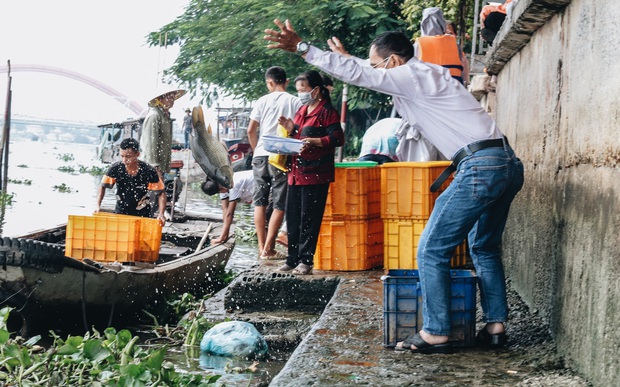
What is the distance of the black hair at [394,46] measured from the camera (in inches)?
189

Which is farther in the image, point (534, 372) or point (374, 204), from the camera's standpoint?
point (374, 204)

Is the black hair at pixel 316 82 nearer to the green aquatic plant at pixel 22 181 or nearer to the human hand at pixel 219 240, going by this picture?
the human hand at pixel 219 240

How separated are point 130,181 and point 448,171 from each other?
16.2 feet

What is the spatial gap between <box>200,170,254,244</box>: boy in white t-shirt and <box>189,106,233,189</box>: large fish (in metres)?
0.12

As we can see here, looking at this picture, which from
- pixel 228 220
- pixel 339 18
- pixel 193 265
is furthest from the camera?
pixel 339 18

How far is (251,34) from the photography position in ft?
70.9

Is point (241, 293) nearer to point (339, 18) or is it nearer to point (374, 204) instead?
point (374, 204)

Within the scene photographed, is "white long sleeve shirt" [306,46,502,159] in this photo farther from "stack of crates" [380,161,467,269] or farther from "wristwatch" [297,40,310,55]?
"stack of crates" [380,161,467,269]

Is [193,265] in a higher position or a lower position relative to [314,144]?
lower

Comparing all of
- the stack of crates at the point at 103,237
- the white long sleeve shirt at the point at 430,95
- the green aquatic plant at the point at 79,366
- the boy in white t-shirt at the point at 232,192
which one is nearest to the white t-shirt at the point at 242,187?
the boy in white t-shirt at the point at 232,192

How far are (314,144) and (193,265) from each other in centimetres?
270

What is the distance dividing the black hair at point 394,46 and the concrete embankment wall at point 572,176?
87 centimetres

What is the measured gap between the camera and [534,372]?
411 centimetres

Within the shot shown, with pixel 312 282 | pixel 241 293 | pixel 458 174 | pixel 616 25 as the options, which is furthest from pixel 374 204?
pixel 616 25
